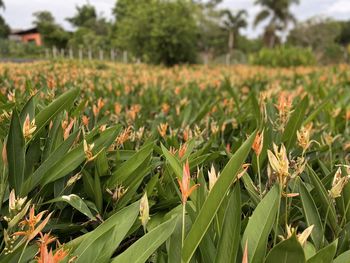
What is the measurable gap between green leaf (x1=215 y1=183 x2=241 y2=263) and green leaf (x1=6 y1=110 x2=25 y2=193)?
51 centimetres

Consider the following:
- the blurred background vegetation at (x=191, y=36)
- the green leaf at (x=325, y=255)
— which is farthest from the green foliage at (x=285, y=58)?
the green leaf at (x=325, y=255)

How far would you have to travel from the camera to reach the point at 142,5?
20.9 meters

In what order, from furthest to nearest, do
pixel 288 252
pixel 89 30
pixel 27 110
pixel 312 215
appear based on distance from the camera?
pixel 89 30, pixel 27 110, pixel 312 215, pixel 288 252

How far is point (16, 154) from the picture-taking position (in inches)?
40.6

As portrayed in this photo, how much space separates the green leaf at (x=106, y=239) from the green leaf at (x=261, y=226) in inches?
9.5

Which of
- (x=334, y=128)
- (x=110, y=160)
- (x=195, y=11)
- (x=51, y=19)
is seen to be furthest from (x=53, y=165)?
(x=51, y=19)

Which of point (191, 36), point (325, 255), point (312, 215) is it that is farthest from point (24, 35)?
point (325, 255)

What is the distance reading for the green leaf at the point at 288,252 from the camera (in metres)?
0.69

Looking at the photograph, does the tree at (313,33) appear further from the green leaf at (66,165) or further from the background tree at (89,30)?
the green leaf at (66,165)

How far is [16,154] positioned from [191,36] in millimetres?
18929

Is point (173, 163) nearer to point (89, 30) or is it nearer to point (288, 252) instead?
point (288, 252)

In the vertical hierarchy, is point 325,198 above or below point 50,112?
below

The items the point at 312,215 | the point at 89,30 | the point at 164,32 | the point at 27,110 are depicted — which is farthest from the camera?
the point at 89,30

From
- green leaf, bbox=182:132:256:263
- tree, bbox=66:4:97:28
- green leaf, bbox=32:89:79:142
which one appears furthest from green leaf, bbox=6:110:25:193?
tree, bbox=66:4:97:28
